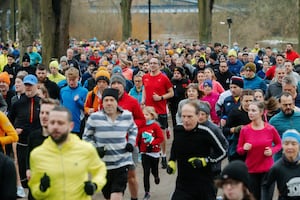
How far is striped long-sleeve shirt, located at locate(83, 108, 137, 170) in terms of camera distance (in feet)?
30.8

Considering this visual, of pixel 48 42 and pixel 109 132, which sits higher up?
pixel 48 42

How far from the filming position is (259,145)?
9430 millimetres

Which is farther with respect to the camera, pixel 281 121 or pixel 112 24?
pixel 112 24

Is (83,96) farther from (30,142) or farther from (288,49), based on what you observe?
(288,49)

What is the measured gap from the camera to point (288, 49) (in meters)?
25.3

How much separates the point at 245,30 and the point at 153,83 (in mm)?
50425

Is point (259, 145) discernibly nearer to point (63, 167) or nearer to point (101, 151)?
point (101, 151)

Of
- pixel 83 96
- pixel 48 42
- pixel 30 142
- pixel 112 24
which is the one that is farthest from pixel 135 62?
pixel 112 24

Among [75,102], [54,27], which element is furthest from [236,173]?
[54,27]

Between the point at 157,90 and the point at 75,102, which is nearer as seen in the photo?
the point at 75,102

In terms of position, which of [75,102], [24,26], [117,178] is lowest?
[117,178]

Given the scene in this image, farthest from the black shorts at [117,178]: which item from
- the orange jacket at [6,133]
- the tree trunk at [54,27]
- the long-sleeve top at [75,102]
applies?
the tree trunk at [54,27]

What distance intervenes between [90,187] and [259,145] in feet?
10.6

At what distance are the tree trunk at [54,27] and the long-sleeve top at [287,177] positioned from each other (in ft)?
51.6
